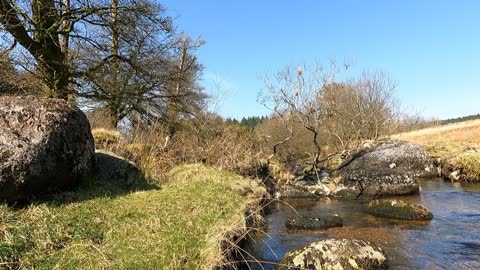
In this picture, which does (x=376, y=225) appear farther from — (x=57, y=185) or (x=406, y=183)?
(x=57, y=185)

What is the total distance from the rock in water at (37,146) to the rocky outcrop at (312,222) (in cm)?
574

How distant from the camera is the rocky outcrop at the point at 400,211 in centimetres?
1112

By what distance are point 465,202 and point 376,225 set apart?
4796 mm

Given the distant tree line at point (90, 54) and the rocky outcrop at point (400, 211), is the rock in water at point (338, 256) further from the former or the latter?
the distant tree line at point (90, 54)

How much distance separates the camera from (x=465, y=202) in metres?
13.4

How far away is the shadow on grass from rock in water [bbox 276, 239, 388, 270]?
3337 millimetres

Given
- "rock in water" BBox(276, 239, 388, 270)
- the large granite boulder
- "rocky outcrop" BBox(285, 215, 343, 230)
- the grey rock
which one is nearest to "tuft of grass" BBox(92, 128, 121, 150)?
"rocky outcrop" BBox(285, 215, 343, 230)

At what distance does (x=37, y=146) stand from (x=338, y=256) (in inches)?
208

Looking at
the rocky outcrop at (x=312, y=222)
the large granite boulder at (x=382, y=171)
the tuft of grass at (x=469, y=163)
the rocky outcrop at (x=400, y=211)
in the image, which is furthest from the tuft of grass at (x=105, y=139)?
the tuft of grass at (x=469, y=163)

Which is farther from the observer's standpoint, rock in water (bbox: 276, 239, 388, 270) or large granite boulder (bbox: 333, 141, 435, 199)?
large granite boulder (bbox: 333, 141, 435, 199)

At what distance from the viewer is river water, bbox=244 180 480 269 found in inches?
298

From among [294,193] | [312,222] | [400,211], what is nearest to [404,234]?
[400,211]

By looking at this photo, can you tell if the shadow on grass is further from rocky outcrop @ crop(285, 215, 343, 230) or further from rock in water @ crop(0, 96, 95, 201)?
rocky outcrop @ crop(285, 215, 343, 230)

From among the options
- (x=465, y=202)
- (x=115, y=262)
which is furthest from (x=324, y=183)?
(x=115, y=262)
